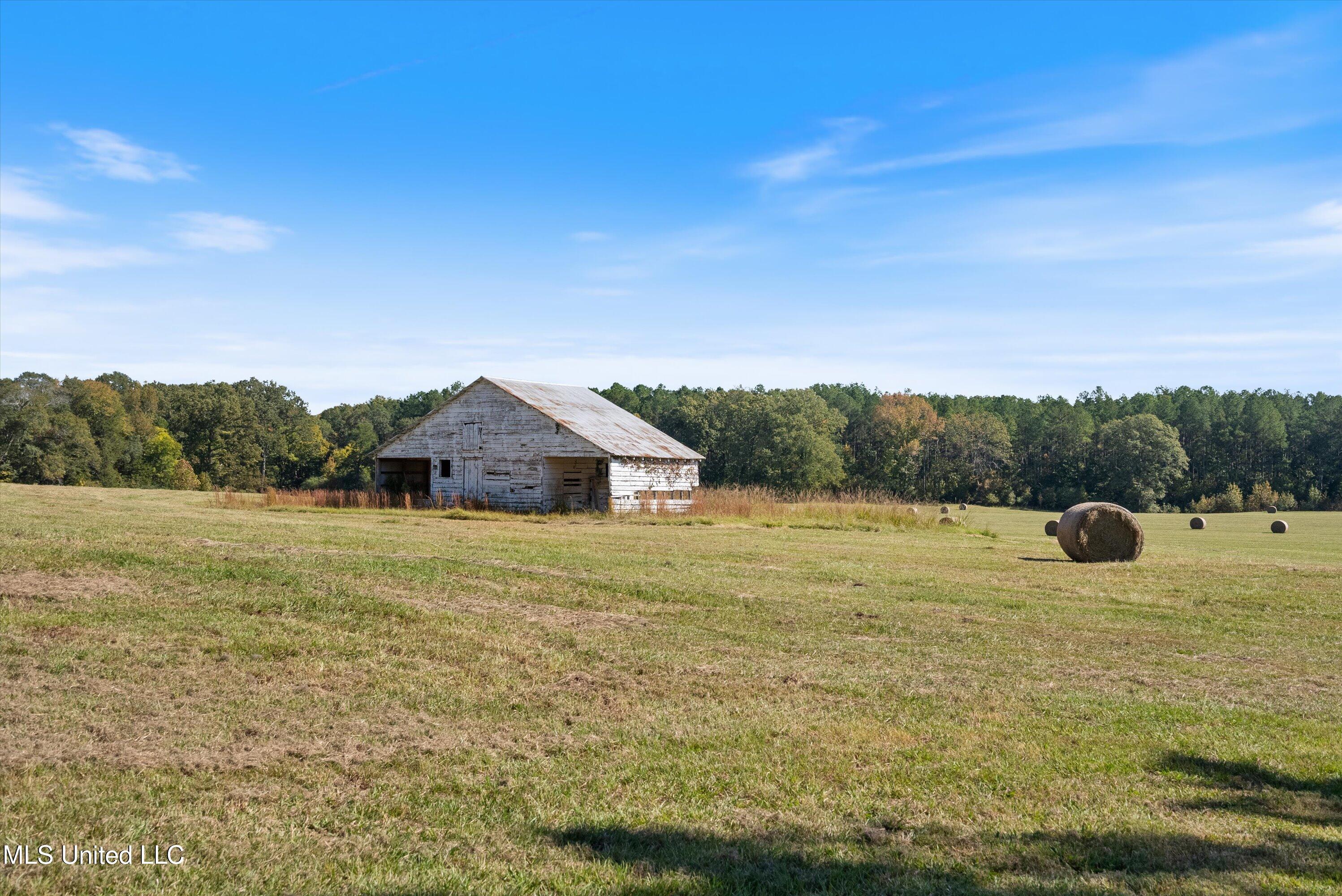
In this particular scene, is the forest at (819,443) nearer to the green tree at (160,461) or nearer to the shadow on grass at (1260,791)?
the green tree at (160,461)

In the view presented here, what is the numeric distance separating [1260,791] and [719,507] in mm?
28922

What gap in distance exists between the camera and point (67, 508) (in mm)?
22906

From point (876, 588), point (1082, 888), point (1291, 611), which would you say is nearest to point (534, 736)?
point (1082, 888)

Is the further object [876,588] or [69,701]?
[876,588]

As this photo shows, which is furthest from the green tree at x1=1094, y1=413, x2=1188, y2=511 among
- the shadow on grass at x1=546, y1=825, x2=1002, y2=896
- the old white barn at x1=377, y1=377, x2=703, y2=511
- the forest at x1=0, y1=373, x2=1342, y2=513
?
the shadow on grass at x1=546, y1=825, x2=1002, y2=896

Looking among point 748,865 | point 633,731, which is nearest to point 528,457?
point 633,731

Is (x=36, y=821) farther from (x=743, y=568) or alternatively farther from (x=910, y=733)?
(x=743, y=568)

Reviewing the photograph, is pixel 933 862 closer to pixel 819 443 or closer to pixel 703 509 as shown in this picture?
pixel 703 509

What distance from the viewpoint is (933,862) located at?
16.7ft

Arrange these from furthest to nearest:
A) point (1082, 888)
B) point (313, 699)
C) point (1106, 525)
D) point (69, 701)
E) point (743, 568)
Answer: point (1106, 525), point (743, 568), point (313, 699), point (69, 701), point (1082, 888)

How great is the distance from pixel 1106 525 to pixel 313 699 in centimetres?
2017

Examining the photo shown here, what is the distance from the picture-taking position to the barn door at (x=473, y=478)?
37.8 m

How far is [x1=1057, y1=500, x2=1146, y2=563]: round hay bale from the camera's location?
22.5 meters

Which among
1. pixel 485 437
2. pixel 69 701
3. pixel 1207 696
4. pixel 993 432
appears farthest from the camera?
pixel 993 432
